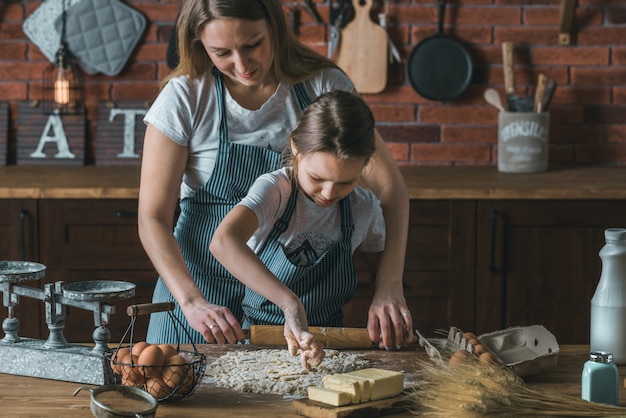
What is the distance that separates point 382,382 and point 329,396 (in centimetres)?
9

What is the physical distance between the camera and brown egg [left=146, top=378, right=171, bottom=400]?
1479 mm

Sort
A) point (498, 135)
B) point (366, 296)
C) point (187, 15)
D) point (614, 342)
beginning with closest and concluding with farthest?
point (614, 342) < point (187, 15) < point (366, 296) < point (498, 135)

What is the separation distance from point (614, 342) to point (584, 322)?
157 cm

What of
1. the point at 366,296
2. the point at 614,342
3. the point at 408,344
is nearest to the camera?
the point at 614,342

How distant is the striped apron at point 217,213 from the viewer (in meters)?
2.10

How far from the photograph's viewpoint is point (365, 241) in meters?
2.17

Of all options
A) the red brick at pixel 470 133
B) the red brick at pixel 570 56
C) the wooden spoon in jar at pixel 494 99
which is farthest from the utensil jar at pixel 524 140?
the red brick at pixel 570 56

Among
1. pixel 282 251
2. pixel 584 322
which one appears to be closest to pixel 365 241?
pixel 282 251

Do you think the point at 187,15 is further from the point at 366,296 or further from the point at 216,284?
the point at 366,296

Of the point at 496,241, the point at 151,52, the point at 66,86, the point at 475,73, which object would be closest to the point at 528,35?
the point at 475,73

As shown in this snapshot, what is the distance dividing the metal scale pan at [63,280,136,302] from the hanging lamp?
7.17 ft

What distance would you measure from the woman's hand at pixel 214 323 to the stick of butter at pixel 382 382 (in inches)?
15.0

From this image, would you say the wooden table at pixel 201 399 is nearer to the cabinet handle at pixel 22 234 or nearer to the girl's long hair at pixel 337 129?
the girl's long hair at pixel 337 129

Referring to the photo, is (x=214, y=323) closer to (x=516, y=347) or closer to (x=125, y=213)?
(x=516, y=347)
